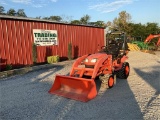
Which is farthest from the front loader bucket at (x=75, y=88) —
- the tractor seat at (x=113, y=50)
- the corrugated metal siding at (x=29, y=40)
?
the corrugated metal siding at (x=29, y=40)

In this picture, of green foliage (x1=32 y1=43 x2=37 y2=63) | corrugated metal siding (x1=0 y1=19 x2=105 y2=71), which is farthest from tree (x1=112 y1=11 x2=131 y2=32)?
green foliage (x1=32 y1=43 x2=37 y2=63)

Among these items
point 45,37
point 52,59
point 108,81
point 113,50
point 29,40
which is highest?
point 45,37

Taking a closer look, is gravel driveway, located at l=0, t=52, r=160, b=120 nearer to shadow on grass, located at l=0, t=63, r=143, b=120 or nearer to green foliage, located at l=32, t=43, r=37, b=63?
shadow on grass, located at l=0, t=63, r=143, b=120

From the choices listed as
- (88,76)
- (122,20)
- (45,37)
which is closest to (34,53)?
(45,37)

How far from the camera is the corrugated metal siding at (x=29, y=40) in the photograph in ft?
35.9

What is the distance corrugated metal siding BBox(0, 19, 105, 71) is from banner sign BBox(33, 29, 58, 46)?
23 centimetres

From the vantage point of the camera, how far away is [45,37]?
13.3 m

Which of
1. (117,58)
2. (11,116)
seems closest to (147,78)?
(117,58)

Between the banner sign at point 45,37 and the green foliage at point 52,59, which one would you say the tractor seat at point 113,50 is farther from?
the banner sign at point 45,37

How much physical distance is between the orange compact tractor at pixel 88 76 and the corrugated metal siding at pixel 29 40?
5458mm

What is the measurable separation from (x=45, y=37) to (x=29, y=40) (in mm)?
1375

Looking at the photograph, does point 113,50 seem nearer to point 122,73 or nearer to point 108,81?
point 122,73

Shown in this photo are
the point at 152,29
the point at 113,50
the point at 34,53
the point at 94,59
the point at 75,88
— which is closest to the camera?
the point at 75,88

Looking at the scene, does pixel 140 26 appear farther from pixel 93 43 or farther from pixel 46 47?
pixel 46 47
